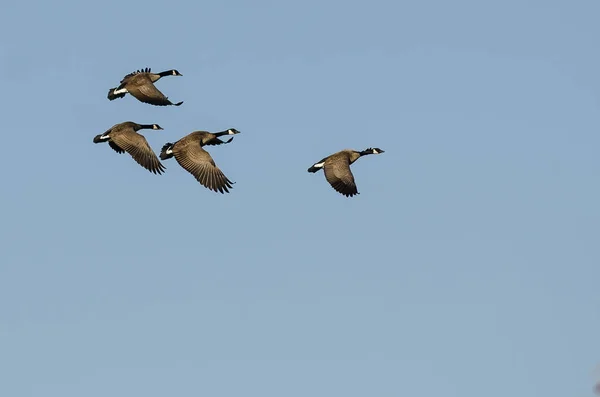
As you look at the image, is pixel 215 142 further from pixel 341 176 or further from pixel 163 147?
pixel 341 176

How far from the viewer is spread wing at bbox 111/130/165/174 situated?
81.9 metres

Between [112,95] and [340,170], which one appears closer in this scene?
[112,95]

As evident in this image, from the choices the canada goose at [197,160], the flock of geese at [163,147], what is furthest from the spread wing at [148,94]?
the canada goose at [197,160]

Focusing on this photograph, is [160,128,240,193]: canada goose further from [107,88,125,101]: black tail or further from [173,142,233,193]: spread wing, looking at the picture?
[107,88,125,101]: black tail

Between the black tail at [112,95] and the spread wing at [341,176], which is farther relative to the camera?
the spread wing at [341,176]

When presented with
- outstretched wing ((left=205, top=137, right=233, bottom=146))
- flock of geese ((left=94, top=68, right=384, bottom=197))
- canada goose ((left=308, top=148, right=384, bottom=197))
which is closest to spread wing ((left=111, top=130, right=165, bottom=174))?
flock of geese ((left=94, top=68, right=384, bottom=197))

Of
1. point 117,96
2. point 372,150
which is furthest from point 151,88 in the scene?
point 372,150

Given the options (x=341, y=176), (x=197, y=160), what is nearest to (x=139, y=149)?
(x=197, y=160)

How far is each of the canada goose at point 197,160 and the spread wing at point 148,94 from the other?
243 cm

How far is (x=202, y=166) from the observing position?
8138cm

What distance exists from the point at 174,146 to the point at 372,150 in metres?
14.6

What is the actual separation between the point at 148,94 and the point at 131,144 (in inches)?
128

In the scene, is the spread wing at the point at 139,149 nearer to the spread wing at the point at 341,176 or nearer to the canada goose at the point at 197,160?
the canada goose at the point at 197,160

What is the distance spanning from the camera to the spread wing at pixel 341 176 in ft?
284
